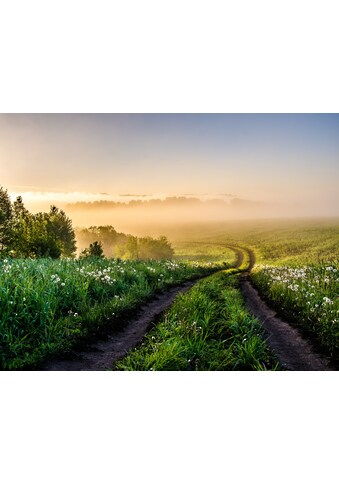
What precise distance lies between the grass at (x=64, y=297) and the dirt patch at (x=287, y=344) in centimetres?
250

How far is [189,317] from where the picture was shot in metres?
6.02

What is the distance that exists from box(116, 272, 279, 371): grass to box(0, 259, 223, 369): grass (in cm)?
98

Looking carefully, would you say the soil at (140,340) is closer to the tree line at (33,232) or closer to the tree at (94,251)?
the tree at (94,251)

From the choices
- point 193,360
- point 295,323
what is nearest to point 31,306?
point 193,360

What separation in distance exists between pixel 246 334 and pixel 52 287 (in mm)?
3286

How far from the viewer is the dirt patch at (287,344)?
4.95 meters

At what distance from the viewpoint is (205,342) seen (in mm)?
5152

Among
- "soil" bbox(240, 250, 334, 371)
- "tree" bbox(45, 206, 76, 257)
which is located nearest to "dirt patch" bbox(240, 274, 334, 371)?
"soil" bbox(240, 250, 334, 371)

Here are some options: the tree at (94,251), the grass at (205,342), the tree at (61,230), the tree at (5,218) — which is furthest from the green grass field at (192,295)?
the tree at (5,218)

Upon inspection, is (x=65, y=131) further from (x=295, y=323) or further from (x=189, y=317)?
(x=295, y=323)

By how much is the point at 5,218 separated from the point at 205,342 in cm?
459

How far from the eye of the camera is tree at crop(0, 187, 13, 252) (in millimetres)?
6862

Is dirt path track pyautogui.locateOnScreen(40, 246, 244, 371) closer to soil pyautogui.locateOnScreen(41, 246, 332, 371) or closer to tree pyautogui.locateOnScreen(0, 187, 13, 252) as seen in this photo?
soil pyautogui.locateOnScreen(41, 246, 332, 371)

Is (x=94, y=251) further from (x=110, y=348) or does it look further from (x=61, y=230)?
(x=110, y=348)
